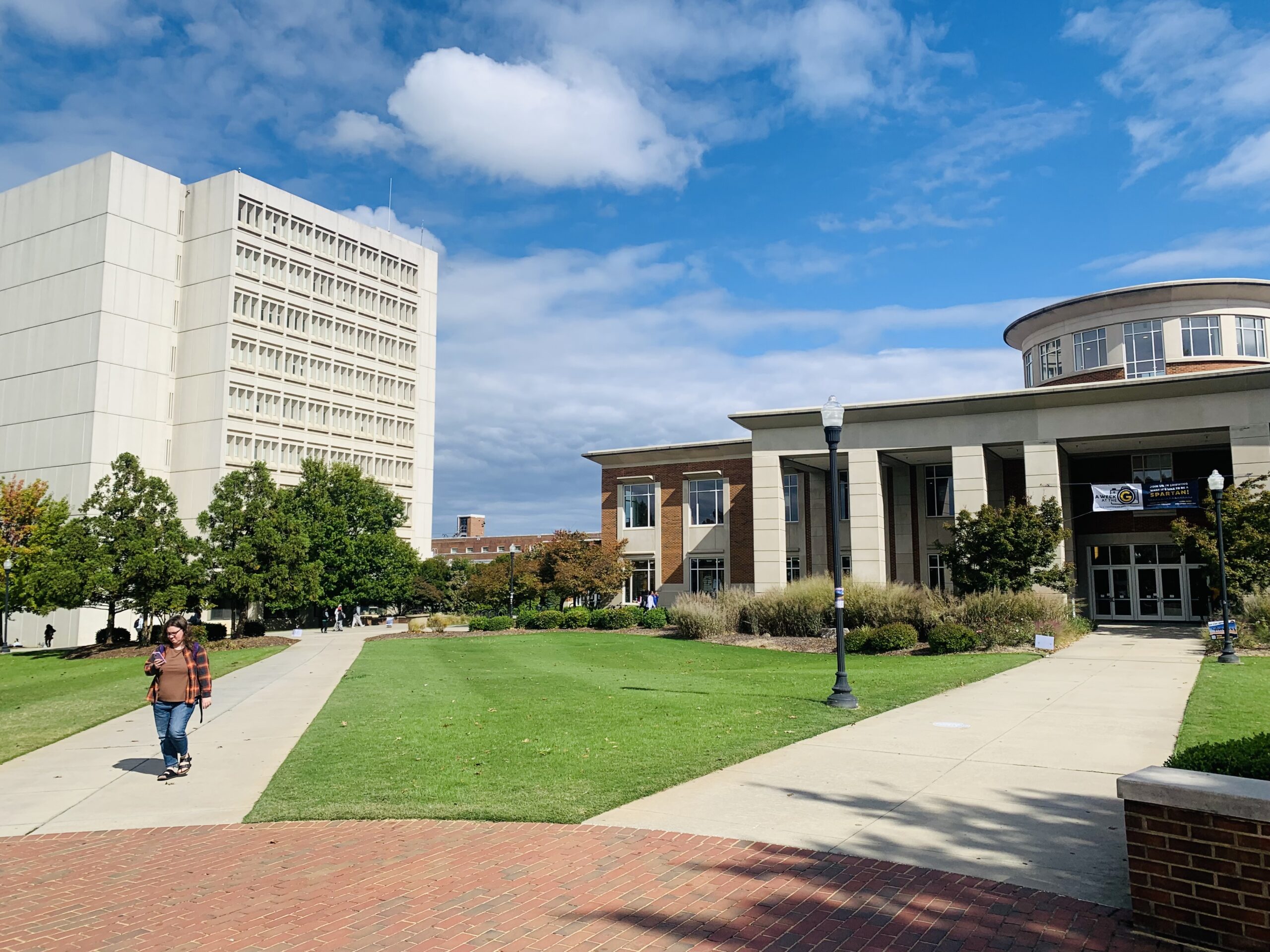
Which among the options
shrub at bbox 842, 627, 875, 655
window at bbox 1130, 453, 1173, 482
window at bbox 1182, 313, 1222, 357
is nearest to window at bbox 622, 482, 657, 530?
shrub at bbox 842, 627, 875, 655

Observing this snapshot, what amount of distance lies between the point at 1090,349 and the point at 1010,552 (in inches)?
688

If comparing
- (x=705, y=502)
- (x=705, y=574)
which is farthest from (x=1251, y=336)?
(x=705, y=574)

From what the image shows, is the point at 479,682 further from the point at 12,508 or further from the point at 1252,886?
the point at 12,508

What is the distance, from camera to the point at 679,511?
49156 millimetres

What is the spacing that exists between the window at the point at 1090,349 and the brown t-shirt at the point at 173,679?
41381 mm

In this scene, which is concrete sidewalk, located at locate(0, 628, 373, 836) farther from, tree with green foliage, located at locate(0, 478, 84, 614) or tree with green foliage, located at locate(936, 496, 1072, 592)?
tree with green foliage, located at locate(0, 478, 84, 614)

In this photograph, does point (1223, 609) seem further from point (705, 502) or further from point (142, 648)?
point (142, 648)

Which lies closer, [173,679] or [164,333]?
[173,679]

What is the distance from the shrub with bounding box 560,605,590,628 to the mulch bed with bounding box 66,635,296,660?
1195cm

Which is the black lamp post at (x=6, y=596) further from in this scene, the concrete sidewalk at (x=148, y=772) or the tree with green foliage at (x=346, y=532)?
the concrete sidewalk at (x=148, y=772)

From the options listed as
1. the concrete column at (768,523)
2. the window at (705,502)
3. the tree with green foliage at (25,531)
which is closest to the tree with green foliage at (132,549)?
the tree with green foliage at (25,531)

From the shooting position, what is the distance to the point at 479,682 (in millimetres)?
19688

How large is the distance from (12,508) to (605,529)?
110 feet

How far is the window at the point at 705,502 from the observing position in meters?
48.4
